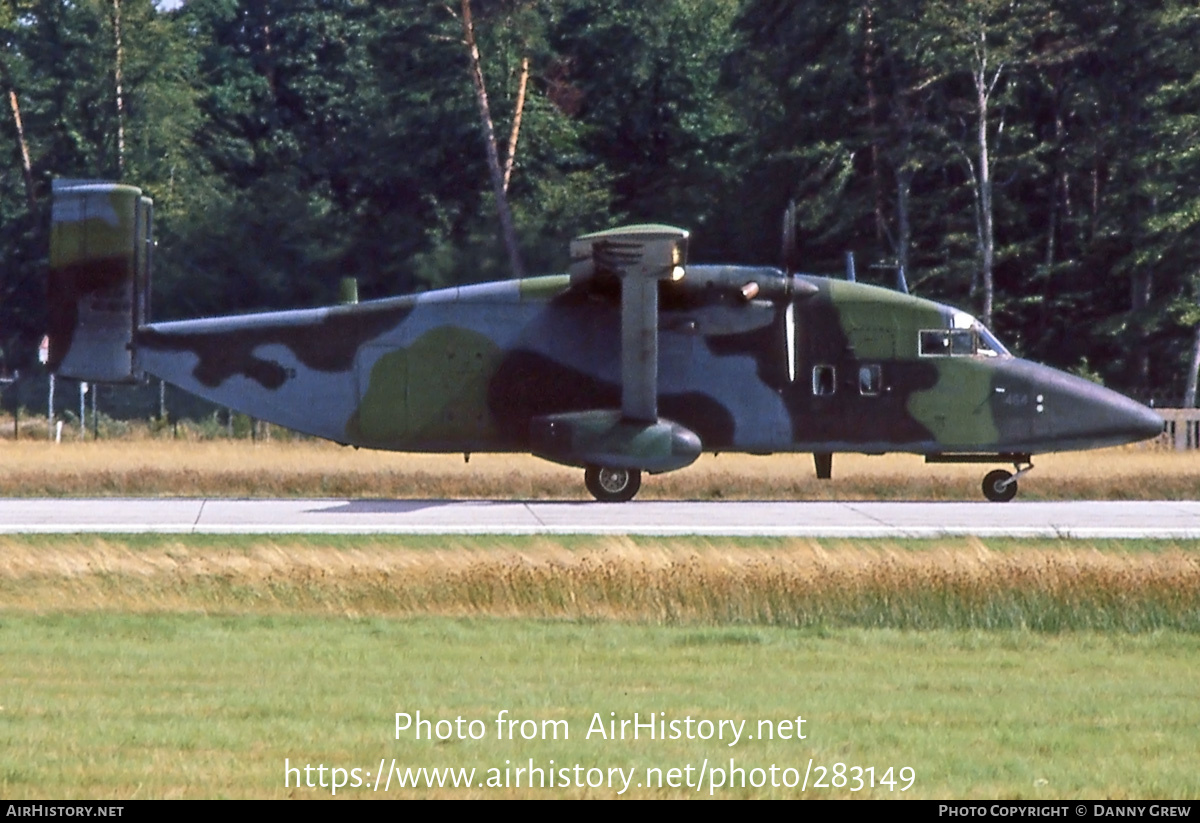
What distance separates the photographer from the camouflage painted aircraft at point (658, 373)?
25.9 meters

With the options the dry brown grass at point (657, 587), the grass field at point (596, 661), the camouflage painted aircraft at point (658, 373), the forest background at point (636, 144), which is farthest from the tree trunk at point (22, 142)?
the dry brown grass at point (657, 587)

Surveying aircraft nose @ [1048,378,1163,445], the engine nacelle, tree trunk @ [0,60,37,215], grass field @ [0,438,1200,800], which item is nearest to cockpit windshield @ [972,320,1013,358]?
aircraft nose @ [1048,378,1163,445]

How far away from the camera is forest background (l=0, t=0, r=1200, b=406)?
Answer: 48.2 m

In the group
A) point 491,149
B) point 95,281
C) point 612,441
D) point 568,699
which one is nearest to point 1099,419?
point 612,441

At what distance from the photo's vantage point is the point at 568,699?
1081 centimetres

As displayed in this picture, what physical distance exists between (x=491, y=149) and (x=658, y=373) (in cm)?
3030

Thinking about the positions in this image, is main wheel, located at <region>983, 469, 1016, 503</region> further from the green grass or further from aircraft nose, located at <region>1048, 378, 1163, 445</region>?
the green grass

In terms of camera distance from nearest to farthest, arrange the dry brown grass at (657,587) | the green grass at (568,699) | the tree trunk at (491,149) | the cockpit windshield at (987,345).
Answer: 1. the green grass at (568,699)
2. the dry brown grass at (657,587)
3. the cockpit windshield at (987,345)
4. the tree trunk at (491,149)

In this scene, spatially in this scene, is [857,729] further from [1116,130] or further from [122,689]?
[1116,130]

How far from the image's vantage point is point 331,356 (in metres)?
26.3

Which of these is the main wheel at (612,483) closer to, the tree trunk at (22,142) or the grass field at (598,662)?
the grass field at (598,662)

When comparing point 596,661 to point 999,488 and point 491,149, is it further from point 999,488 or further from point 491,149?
point 491,149

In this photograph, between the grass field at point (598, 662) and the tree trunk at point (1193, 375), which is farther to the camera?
the tree trunk at point (1193, 375)

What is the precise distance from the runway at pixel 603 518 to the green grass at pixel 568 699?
21.4 feet
